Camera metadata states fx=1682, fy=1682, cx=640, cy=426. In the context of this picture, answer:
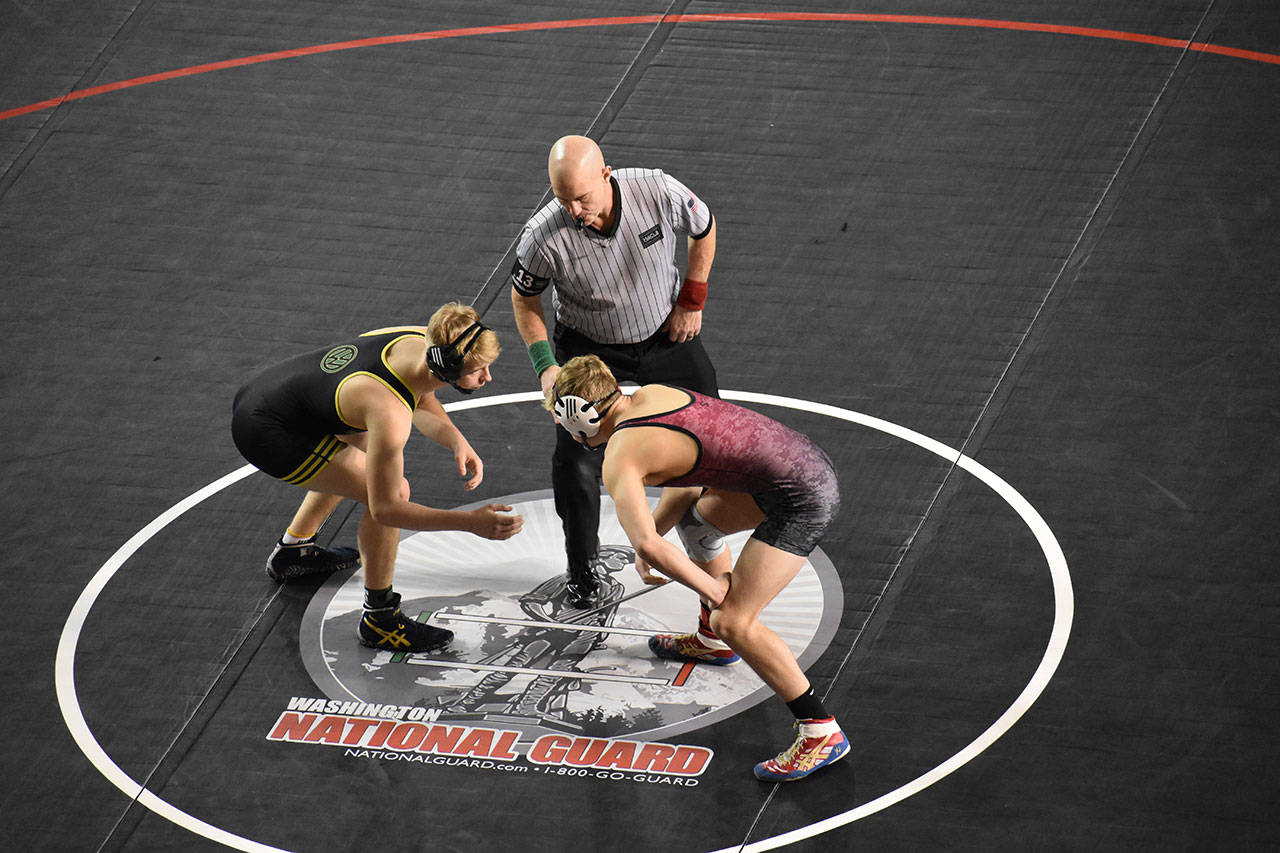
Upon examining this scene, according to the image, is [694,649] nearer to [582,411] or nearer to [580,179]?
[582,411]

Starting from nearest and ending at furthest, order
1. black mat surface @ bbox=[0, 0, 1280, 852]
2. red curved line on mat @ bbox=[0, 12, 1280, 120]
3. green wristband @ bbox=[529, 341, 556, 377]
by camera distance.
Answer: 1. black mat surface @ bbox=[0, 0, 1280, 852]
2. green wristband @ bbox=[529, 341, 556, 377]
3. red curved line on mat @ bbox=[0, 12, 1280, 120]

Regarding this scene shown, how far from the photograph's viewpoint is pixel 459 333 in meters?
5.97

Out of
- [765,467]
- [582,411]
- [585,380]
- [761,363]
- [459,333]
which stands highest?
[459,333]

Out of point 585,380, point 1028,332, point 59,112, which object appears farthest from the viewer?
point 59,112

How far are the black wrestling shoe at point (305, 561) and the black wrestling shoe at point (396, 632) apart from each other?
47cm

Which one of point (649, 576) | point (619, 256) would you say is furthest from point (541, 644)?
point (619, 256)

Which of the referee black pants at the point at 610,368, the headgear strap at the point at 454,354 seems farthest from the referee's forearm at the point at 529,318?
the headgear strap at the point at 454,354

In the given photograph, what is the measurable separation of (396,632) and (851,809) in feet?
6.44

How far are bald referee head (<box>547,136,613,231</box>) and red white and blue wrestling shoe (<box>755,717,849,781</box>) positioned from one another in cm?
202

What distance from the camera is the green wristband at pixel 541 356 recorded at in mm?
6516

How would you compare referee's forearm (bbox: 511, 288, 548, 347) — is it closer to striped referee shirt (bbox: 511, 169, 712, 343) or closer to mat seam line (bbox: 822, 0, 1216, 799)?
striped referee shirt (bbox: 511, 169, 712, 343)

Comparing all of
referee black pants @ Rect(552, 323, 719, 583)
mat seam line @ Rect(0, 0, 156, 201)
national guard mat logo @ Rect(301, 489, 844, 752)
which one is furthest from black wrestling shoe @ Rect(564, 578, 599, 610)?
mat seam line @ Rect(0, 0, 156, 201)

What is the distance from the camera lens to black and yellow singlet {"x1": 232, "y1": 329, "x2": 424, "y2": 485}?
632 centimetres

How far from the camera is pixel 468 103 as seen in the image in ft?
32.1
